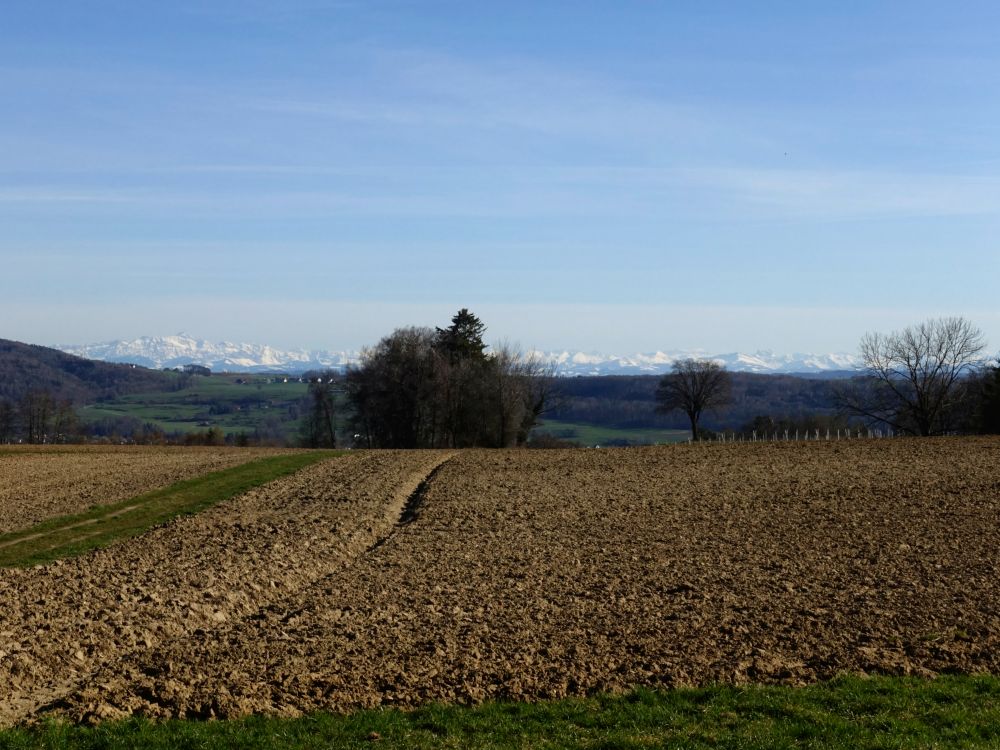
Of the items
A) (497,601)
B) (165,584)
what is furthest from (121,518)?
(497,601)

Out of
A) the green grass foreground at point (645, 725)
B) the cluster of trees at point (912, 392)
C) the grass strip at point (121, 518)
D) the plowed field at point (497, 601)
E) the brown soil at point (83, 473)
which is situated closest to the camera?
the green grass foreground at point (645, 725)

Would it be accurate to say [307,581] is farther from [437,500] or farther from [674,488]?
[674,488]

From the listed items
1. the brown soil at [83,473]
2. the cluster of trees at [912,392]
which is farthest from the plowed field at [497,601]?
the cluster of trees at [912,392]

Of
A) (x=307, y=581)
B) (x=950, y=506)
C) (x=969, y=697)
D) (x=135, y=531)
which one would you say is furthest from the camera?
(x=950, y=506)

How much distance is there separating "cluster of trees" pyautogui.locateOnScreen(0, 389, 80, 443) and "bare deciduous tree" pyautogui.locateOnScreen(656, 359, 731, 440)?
72530 mm

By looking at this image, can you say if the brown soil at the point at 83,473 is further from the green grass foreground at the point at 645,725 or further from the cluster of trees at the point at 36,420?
the cluster of trees at the point at 36,420

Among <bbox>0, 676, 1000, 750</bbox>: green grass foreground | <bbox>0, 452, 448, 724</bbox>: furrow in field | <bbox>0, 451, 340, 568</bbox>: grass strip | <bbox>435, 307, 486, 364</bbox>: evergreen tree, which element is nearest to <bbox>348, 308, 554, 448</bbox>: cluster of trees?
<bbox>435, 307, 486, 364</bbox>: evergreen tree

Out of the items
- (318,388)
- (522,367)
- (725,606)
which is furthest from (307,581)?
(318,388)

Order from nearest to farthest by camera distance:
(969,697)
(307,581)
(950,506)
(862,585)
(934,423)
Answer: (969,697)
(862,585)
(307,581)
(950,506)
(934,423)

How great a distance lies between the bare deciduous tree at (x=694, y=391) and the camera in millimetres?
101812

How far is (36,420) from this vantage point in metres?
123

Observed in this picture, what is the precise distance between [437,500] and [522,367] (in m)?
63.6

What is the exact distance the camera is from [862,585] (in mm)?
19969

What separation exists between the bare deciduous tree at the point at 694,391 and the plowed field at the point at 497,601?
65.3 meters
